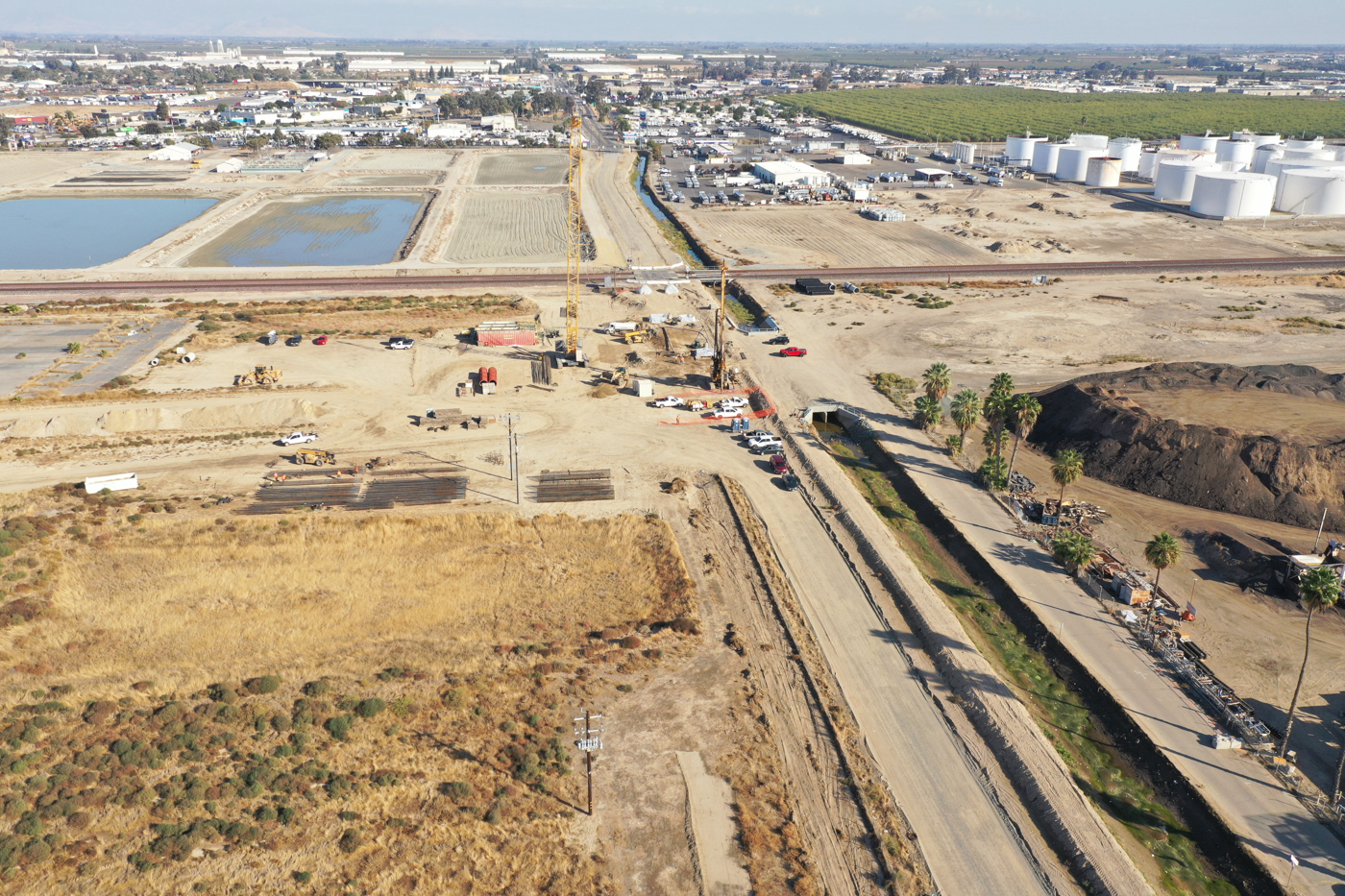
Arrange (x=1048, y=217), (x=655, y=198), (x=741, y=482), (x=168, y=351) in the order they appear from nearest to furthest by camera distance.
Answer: (x=741, y=482) → (x=168, y=351) → (x=1048, y=217) → (x=655, y=198)

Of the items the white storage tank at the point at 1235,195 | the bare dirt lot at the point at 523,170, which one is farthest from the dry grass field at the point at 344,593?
the white storage tank at the point at 1235,195

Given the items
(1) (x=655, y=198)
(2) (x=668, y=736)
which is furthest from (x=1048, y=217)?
(2) (x=668, y=736)

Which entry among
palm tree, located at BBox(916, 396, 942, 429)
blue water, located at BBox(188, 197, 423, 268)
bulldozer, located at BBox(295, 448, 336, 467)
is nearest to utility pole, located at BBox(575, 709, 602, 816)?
A: bulldozer, located at BBox(295, 448, 336, 467)

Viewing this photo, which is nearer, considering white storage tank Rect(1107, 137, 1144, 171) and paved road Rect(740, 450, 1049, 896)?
paved road Rect(740, 450, 1049, 896)

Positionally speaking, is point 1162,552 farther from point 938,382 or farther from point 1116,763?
point 938,382

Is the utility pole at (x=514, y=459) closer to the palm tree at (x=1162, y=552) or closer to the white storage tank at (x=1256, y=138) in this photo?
the palm tree at (x=1162, y=552)

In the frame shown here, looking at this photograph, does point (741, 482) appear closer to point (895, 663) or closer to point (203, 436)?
point (895, 663)

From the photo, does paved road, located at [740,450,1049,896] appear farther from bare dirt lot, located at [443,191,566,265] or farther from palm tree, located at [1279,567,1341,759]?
bare dirt lot, located at [443,191,566,265]
